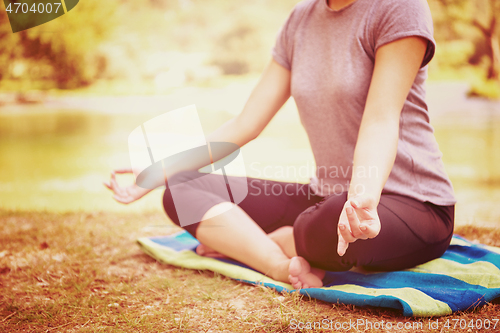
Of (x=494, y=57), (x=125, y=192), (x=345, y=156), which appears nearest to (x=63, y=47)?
(x=125, y=192)

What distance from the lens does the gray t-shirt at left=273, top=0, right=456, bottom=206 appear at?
853 mm

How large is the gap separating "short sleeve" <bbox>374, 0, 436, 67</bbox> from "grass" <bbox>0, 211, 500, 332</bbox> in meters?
0.59

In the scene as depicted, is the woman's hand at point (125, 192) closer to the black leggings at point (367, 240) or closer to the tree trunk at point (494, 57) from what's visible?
the black leggings at point (367, 240)

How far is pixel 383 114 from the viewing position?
80 cm

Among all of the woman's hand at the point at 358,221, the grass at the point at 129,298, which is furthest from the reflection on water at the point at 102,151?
the woman's hand at the point at 358,221

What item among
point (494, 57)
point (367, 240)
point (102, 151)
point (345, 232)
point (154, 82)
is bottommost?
point (102, 151)

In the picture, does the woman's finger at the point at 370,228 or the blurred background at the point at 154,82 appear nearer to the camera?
the woman's finger at the point at 370,228

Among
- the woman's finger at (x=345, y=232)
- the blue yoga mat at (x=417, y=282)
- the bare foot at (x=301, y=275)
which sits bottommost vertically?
the blue yoga mat at (x=417, y=282)

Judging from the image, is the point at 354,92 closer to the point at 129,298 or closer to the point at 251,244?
the point at 251,244

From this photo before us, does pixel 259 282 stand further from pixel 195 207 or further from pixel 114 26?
pixel 114 26

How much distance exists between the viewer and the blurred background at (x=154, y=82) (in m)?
4.64

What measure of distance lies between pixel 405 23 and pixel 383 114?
0.66 ft

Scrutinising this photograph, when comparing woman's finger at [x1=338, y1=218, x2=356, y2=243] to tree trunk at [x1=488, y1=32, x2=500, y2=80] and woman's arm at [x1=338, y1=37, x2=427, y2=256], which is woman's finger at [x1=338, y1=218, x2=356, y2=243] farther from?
tree trunk at [x1=488, y1=32, x2=500, y2=80]

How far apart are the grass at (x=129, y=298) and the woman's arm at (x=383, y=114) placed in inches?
11.8
